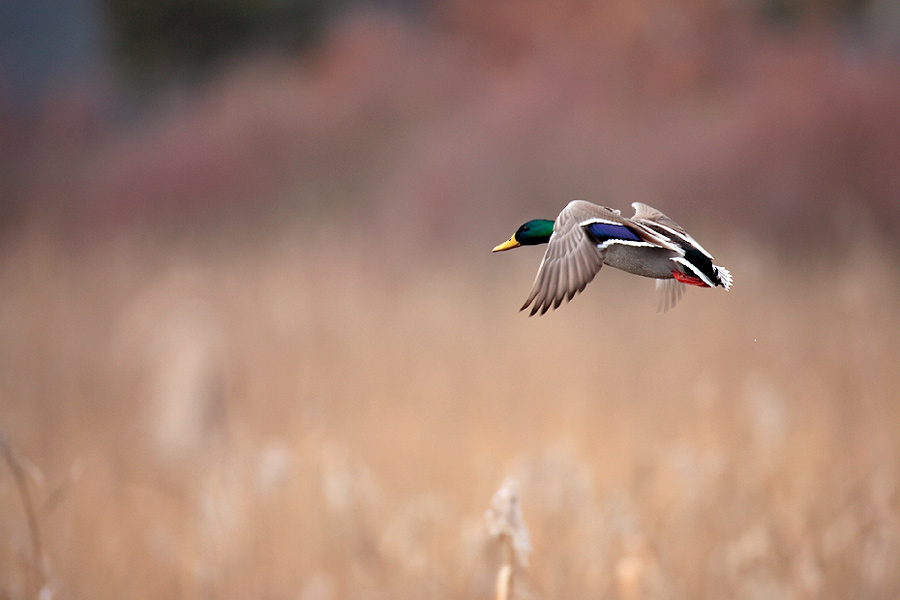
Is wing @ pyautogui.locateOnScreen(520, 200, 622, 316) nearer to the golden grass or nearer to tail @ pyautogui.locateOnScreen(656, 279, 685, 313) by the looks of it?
tail @ pyautogui.locateOnScreen(656, 279, 685, 313)

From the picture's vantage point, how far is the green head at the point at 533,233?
188 mm

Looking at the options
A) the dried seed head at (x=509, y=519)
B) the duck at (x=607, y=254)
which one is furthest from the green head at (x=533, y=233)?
the dried seed head at (x=509, y=519)

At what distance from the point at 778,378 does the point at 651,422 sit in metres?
0.27

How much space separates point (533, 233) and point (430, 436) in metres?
1.35

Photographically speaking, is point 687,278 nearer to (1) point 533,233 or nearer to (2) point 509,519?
(1) point 533,233

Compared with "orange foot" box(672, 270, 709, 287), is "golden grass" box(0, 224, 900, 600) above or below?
below

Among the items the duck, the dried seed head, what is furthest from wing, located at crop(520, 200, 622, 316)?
the dried seed head

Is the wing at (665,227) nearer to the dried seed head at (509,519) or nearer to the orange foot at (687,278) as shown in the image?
the orange foot at (687,278)

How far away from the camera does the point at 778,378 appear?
4.58 ft

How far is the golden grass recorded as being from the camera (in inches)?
34.3

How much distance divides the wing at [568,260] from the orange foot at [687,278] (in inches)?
0.7

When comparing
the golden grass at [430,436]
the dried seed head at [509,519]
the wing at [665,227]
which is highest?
the wing at [665,227]

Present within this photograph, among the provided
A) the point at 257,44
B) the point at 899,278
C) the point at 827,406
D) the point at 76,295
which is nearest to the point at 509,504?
the point at 827,406

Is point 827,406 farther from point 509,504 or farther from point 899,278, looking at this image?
point 509,504
